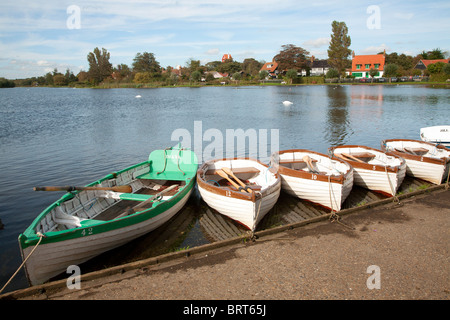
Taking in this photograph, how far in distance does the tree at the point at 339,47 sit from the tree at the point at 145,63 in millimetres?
75410

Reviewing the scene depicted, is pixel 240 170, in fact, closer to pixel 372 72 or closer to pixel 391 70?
pixel 391 70

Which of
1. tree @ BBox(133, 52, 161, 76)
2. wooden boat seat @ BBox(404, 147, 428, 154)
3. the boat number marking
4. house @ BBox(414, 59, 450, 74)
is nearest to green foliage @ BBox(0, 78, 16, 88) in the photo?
tree @ BBox(133, 52, 161, 76)

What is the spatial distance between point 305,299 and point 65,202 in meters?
6.88

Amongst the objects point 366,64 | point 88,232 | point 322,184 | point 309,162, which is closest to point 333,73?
point 366,64

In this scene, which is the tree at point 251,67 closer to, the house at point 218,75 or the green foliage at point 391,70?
the house at point 218,75

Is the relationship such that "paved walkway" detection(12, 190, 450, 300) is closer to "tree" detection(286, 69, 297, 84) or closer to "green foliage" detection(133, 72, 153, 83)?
"tree" detection(286, 69, 297, 84)

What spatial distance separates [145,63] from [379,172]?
13961 cm

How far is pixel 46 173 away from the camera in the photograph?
15.8 m

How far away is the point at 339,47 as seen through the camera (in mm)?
110938

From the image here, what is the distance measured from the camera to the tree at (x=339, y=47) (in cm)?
11056

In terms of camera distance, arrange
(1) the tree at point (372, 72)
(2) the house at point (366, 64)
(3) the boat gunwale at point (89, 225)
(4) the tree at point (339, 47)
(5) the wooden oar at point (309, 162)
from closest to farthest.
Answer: (3) the boat gunwale at point (89, 225) < (5) the wooden oar at point (309, 162) < (1) the tree at point (372, 72) < (2) the house at point (366, 64) < (4) the tree at point (339, 47)

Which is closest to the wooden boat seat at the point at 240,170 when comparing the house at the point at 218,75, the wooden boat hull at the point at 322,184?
the wooden boat hull at the point at 322,184

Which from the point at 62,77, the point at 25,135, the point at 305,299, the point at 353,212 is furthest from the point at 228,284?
the point at 62,77
